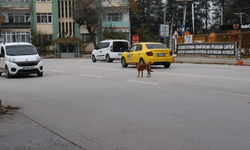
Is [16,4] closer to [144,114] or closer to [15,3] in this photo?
[15,3]

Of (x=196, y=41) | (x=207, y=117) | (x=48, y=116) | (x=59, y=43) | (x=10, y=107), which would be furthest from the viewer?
(x=59, y=43)

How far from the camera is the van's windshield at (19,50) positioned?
18228 millimetres

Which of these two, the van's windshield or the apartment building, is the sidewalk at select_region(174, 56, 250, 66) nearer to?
the van's windshield

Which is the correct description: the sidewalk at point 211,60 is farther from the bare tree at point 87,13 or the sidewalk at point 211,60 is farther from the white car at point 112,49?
the bare tree at point 87,13

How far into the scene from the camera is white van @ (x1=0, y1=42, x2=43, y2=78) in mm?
17297

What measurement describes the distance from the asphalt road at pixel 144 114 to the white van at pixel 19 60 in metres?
5.05

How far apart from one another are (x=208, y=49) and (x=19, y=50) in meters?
18.6

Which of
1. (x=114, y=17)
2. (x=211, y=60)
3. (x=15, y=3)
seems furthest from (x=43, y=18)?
(x=211, y=60)

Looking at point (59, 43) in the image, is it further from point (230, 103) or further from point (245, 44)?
point (230, 103)

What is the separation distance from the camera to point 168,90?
11352 mm

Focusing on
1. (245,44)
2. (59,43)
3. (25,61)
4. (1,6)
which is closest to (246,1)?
(59,43)

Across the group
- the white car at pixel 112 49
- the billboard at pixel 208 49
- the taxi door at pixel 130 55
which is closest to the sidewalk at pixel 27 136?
the taxi door at pixel 130 55

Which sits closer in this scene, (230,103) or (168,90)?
(230,103)

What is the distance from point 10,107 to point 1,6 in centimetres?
5608
